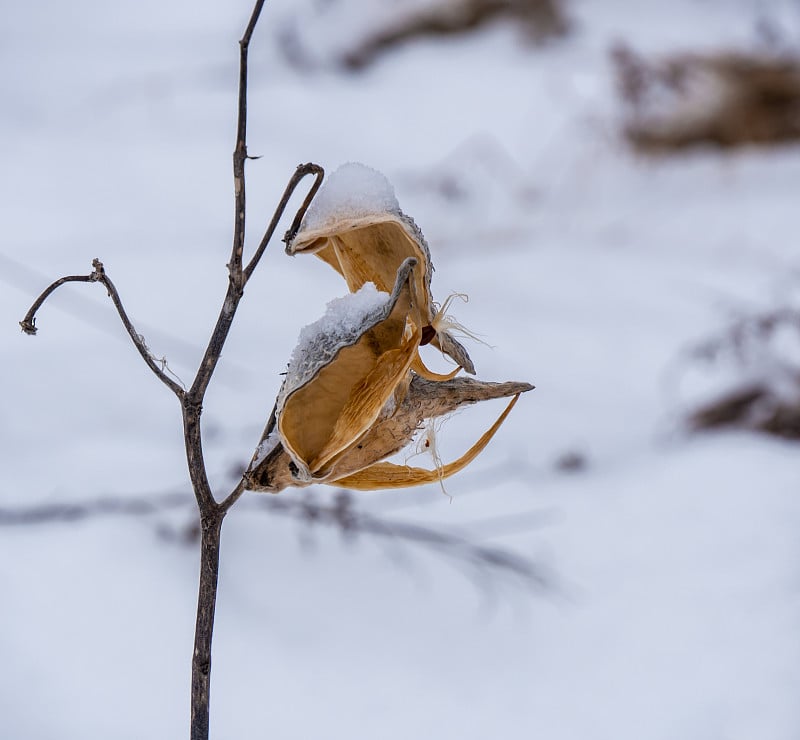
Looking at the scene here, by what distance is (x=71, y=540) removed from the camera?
0.54 m

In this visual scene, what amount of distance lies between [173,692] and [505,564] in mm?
255

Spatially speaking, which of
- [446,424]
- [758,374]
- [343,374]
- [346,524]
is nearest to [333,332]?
[343,374]

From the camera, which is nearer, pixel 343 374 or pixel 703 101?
pixel 343 374

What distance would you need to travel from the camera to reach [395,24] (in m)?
1.40

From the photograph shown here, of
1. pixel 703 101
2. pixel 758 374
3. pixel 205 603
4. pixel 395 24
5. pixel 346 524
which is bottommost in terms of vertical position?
pixel 205 603

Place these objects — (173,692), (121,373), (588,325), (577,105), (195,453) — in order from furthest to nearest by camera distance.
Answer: (577,105), (588,325), (121,373), (173,692), (195,453)

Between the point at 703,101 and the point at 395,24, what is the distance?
50 centimetres

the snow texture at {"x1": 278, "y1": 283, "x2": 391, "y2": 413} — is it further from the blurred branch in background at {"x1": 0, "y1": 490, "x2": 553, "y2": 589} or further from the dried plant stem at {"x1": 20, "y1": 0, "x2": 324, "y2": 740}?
the blurred branch in background at {"x1": 0, "y1": 490, "x2": 553, "y2": 589}

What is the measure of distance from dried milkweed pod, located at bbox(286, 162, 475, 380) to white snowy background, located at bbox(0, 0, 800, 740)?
250mm

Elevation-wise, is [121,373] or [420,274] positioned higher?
[121,373]

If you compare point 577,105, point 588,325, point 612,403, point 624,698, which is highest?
point 577,105

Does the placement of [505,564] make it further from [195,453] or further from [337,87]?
[337,87]

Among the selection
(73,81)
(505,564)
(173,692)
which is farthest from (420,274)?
(73,81)

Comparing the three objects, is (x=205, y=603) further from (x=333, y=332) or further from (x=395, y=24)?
(x=395, y=24)
